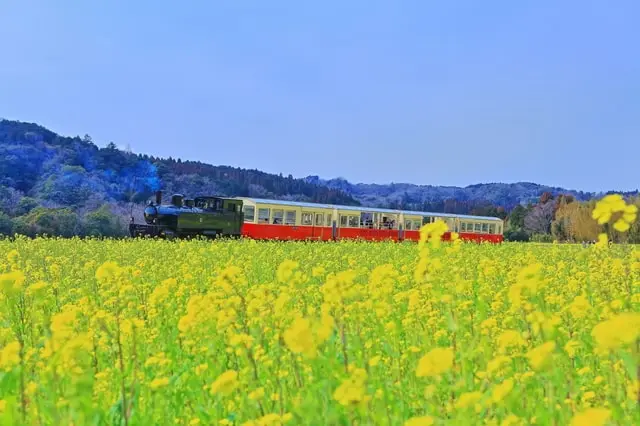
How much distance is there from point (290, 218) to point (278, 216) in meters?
0.68

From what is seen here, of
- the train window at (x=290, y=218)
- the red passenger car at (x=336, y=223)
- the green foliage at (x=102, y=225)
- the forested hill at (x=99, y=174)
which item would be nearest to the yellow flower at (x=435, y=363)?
the red passenger car at (x=336, y=223)

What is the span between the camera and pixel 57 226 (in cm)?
2769

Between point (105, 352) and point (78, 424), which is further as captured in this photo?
point (105, 352)

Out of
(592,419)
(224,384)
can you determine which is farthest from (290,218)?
(592,419)

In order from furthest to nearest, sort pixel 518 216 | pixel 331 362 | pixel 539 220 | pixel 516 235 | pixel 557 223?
1. pixel 518 216
2. pixel 539 220
3. pixel 557 223
4. pixel 516 235
5. pixel 331 362

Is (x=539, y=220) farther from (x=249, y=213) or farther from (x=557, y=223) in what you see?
(x=249, y=213)

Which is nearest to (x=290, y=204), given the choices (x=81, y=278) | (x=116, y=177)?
(x=81, y=278)

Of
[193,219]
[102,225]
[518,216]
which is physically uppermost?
[518,216]

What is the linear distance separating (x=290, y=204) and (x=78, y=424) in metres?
24.8

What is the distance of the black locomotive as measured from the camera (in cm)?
2344

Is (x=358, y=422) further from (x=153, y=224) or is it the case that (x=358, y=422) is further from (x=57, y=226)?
(x=57, y=226)

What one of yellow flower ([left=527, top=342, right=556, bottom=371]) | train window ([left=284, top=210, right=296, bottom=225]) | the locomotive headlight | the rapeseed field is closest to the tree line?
train window ([left=284, top=210, right=296, bottom=225])

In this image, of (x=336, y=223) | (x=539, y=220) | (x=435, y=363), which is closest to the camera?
(x=435, y=363)

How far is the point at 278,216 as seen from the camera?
26922 mm
